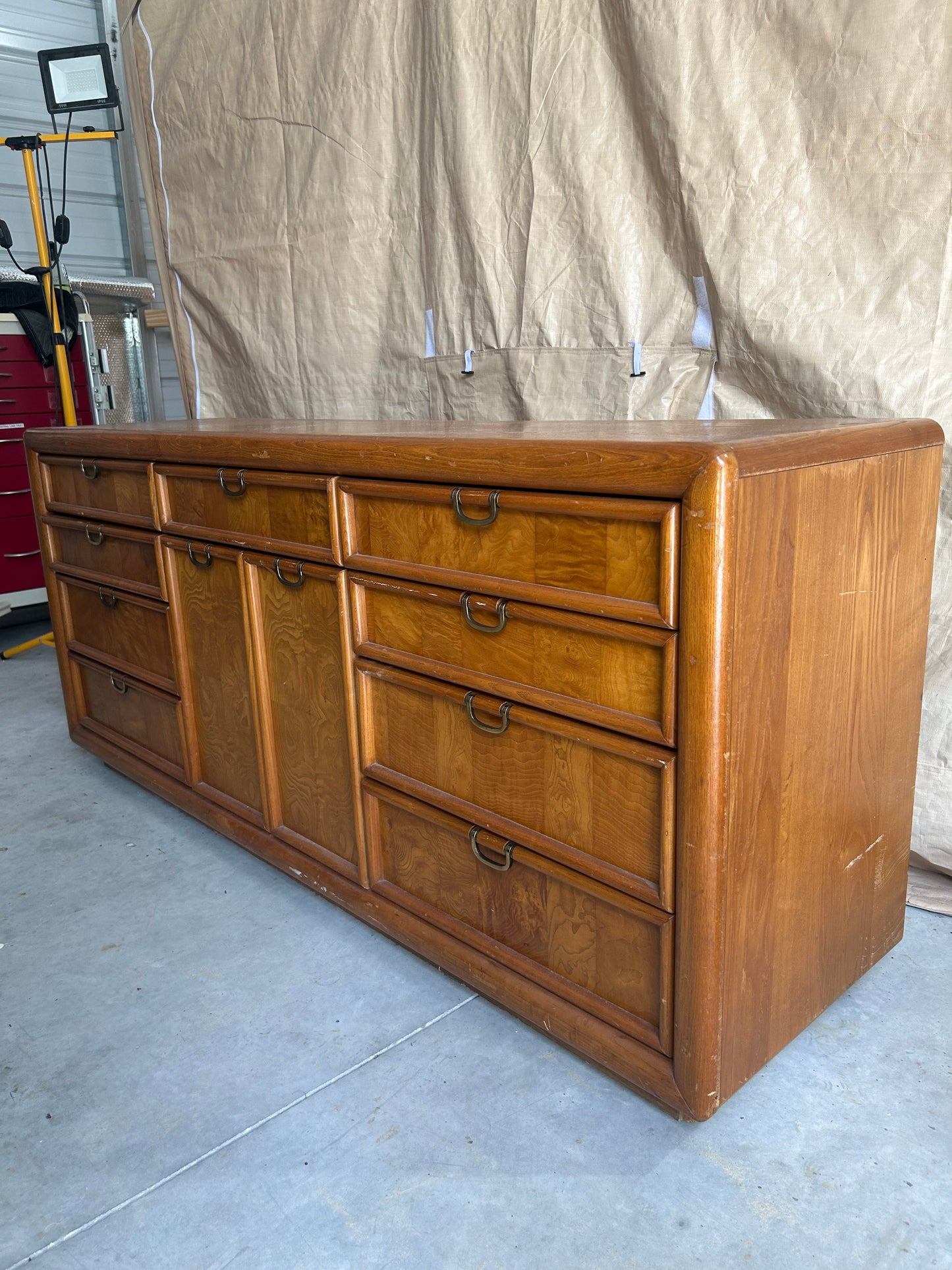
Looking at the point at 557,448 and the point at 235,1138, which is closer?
Answer: the point at 557,448

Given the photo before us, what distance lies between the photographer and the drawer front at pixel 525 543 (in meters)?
1.11

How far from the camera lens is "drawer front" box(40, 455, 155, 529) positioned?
2.01 m

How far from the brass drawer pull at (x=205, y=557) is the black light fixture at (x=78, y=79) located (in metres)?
1.71

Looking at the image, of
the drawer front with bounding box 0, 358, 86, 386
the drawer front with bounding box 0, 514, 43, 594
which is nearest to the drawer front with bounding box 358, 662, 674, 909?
the drawer front with bounding box 0, 514, 43, 594

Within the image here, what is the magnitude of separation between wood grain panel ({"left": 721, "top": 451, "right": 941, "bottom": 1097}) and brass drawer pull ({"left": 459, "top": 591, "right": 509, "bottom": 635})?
0.34 m

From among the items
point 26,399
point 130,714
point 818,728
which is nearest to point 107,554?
point 130,714

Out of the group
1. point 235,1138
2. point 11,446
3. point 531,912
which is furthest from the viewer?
point 11,446

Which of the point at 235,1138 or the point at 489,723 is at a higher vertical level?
the point at 489,723

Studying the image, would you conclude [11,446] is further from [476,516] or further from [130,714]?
[476,516]

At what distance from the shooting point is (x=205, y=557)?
1875mm

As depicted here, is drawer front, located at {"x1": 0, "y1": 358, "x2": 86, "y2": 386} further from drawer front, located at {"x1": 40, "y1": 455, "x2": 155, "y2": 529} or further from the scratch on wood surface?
the scratch on wood surface

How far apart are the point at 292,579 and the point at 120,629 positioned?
2.53 ft

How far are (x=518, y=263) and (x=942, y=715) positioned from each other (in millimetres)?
1229

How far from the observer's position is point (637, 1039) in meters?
1.27
